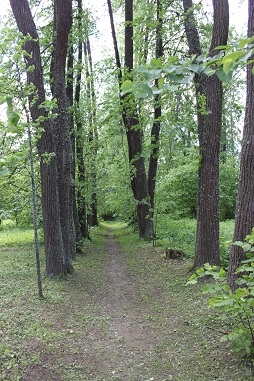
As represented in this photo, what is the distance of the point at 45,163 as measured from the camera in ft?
24.5

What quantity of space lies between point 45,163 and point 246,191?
14.7 feet

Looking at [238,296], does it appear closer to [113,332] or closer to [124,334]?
[124,334]

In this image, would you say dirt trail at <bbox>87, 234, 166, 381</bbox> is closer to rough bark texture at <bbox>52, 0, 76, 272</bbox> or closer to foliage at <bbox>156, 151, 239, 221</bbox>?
rough bark texture at <bbox>52, 0, 76, 272</bbox>

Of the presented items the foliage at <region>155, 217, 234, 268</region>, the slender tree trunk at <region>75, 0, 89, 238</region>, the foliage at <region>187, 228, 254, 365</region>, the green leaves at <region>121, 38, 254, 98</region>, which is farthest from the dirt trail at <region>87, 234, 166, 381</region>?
the slender tree trunk at <region>75, 0, 89, 238</region>

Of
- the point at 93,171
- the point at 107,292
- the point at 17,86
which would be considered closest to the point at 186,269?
the point at 107,292

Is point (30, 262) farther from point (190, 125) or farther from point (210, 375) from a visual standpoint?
point (210, 375)

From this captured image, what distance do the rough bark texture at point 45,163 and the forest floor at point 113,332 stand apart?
63 centimetres

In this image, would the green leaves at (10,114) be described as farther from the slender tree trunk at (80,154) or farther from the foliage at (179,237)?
the slender tree trunk at (80,154)

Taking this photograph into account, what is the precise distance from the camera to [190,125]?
704cm

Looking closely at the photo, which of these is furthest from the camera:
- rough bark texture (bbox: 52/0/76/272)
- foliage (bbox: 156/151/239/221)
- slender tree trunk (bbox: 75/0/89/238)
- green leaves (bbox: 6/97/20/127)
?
foliage (bbox: 156/151/239/221)

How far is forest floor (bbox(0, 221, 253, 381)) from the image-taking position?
390 cm

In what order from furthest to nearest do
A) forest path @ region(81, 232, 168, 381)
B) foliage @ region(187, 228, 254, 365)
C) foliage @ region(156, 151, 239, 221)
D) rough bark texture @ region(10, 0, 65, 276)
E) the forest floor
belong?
foliage @ region(156, 151, 239, 221) → rough bark texture @ region(10, 0, 65, 276) → forest path @ region(81, 232, 168, 381) → the forest floor → foliage @ region(187, 228, 254, 365)

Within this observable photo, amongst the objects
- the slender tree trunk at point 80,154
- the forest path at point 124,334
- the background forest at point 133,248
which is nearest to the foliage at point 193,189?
the background forest at point 133,248

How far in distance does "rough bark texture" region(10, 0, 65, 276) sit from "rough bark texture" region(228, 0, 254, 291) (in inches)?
162
